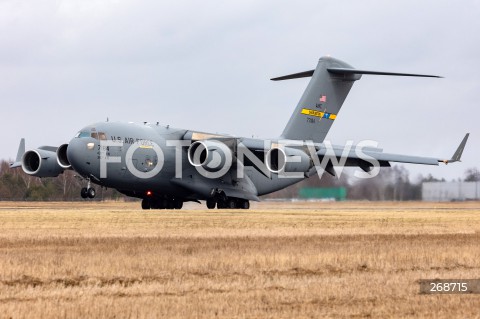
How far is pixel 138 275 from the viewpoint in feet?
45.1

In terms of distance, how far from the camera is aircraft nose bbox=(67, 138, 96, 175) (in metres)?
37.0

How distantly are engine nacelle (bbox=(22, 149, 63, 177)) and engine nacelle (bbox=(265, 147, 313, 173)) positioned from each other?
9.65 metres

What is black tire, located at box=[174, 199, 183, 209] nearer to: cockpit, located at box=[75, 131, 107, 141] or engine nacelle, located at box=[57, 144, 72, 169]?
engine nacelle, located at box=[57, 144, 72, 169]

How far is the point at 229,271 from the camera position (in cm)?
1432

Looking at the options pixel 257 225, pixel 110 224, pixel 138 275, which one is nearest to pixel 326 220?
pixel 257 225

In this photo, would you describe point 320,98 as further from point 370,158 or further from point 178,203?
point 178,203

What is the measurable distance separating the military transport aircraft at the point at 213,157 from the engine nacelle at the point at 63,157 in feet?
0.15

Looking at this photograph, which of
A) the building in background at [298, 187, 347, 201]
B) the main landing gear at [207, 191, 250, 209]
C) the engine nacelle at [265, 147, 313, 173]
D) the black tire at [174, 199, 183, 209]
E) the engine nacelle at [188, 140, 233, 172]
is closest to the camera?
the engine nacelle at [188, 140, 233, 172]

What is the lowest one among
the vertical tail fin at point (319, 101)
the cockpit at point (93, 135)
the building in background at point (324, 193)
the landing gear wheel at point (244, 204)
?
the landing gear wheel at point (244, 204)

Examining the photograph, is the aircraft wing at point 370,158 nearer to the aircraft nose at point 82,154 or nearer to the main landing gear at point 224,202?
the main landing gear at point 224,202

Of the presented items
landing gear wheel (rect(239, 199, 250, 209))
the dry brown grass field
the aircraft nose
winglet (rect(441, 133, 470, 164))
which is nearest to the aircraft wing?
winglet (rect(441, 133, 470, 164))

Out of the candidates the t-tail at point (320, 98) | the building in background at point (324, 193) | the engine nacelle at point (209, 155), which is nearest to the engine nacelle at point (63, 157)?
the engine nacelle at point (209, 155)

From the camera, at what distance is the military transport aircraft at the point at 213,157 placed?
3809cm

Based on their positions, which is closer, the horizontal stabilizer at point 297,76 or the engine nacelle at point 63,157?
the engine nacelle at point 63,157
